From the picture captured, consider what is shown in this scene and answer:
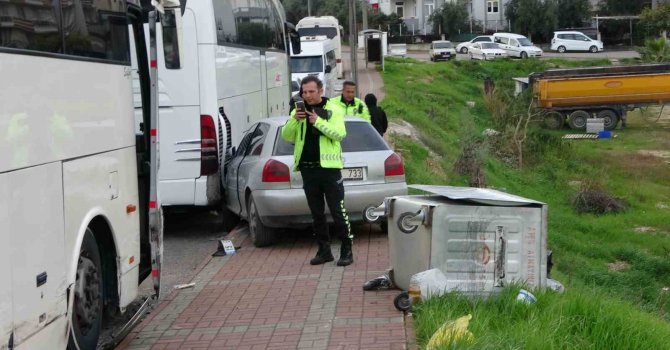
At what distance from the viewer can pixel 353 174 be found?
37.1ft

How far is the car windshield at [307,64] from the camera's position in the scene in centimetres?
3609

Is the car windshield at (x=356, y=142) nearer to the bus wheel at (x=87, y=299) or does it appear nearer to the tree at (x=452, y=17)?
the bus wheel at (x=87, y=299)

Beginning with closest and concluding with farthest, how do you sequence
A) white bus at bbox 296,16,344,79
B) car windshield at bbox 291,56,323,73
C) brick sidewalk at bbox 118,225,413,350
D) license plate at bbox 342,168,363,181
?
brick sidewalk at bbox 118,225,413,350 < license plate at bbox 342,168,363,181 < car windshield at bbox 291,56,323,73 < white bus at bbox 296,16,344,79

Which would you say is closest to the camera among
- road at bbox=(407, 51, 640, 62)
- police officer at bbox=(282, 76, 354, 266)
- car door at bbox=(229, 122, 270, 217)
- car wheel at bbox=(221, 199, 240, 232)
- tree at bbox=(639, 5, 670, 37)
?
police officer at bbox=(282, 76, 354, 266)

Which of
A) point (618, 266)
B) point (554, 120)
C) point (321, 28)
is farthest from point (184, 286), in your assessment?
point (321, 28)

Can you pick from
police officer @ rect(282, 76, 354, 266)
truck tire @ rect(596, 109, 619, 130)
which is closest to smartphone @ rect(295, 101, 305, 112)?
police officer @ rect(282, 76, 354, 266)

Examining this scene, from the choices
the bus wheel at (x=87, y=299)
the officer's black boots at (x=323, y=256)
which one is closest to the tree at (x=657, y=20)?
the officer's black boots at (x=323, y=256)

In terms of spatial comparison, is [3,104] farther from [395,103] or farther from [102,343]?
[395,103]

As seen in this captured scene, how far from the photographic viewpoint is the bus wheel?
6.40 m

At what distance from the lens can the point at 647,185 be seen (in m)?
27.6

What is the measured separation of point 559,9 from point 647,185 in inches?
2374

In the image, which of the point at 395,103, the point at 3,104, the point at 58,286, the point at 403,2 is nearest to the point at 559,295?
the point at 58,286

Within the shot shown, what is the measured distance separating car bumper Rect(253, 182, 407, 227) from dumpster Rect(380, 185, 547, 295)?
3.64m

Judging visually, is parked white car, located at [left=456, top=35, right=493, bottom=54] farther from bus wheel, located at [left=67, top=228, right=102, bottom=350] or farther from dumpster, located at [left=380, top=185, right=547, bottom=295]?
bus wheel, located at [left=67, top=228, right=102, bottom=350]
